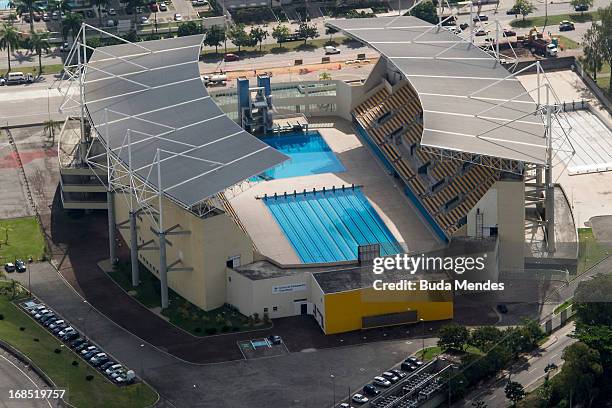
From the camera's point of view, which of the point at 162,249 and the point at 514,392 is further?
the point at 162,249

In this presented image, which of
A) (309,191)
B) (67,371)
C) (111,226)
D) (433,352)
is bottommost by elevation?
(433,352)

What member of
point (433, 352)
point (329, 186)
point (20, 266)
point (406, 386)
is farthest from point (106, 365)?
point (329, 186)

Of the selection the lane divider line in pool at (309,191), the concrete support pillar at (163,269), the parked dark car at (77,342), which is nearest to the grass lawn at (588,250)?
the lane divider line in pool at (309,191)

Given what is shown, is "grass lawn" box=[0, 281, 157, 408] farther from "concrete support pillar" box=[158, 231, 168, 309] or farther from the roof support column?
the roof support column

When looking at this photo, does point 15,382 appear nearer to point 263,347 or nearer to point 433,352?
point 263,347

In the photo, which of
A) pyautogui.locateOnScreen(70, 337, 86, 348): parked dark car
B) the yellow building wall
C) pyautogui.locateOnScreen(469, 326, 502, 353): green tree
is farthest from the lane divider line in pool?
pyautogui.locateOnScreen(469, 326, 502, 353): green tree

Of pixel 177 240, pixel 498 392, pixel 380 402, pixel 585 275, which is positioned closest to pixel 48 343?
pixel 177 240

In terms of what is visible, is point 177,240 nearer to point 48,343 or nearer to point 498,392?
point 48,343
